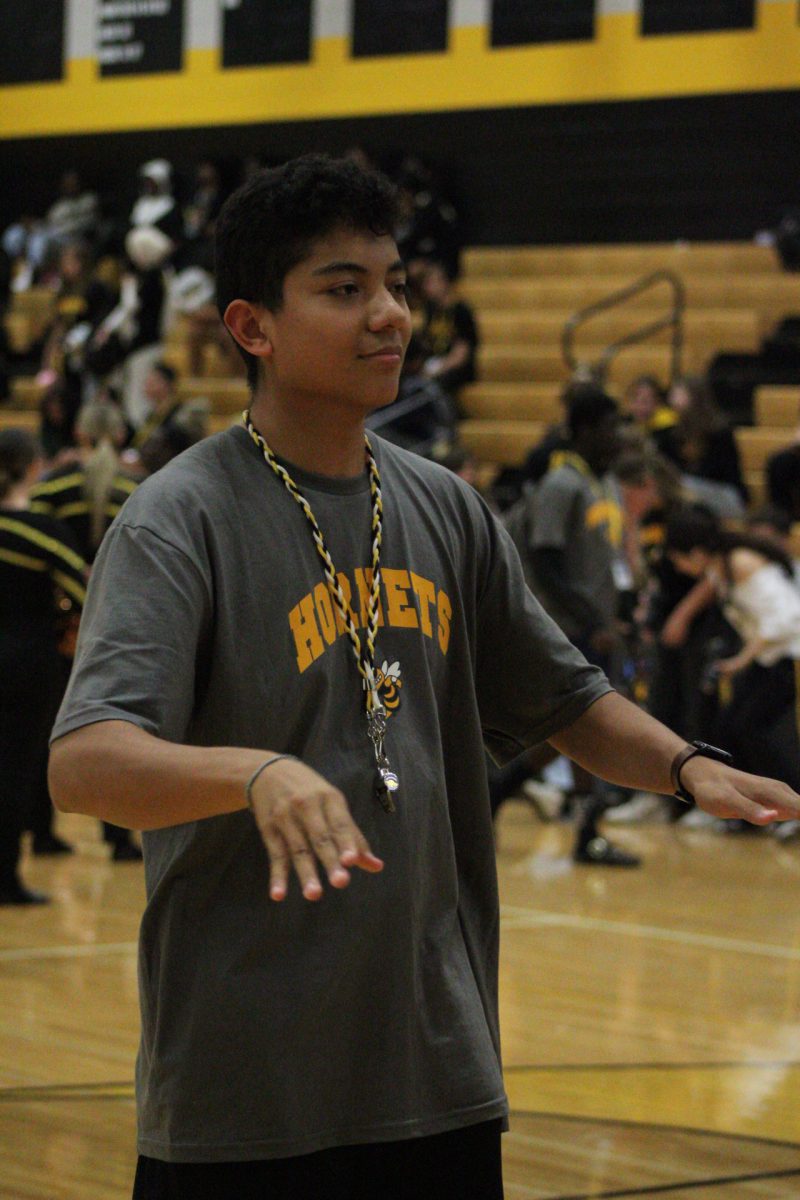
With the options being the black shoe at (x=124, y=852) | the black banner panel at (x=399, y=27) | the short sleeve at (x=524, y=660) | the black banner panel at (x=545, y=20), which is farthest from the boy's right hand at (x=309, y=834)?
the black banner panel at (x=399, y=27)

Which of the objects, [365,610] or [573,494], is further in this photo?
[573,494]

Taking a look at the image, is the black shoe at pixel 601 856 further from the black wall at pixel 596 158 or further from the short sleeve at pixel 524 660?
the black wall at pixel 596 158

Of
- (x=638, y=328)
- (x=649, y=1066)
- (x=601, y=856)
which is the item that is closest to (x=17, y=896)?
(x=601, y=856)

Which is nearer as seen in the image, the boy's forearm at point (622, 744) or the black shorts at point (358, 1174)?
the black shorts at point (358, 1174)

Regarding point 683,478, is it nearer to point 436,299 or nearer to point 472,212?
point 436,299

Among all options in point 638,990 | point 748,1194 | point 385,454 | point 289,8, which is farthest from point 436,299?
point 385,454

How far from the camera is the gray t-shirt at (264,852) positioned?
2047 millimetres

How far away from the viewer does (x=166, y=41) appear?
14.2m

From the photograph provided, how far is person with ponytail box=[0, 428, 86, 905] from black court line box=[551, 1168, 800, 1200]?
382 centimetres

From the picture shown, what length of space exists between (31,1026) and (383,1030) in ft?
11.9

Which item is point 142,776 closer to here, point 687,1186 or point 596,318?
point 687,1186

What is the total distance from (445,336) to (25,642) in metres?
7.71

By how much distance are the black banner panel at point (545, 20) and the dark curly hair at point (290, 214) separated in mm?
11932

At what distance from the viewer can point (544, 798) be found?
422 inches
